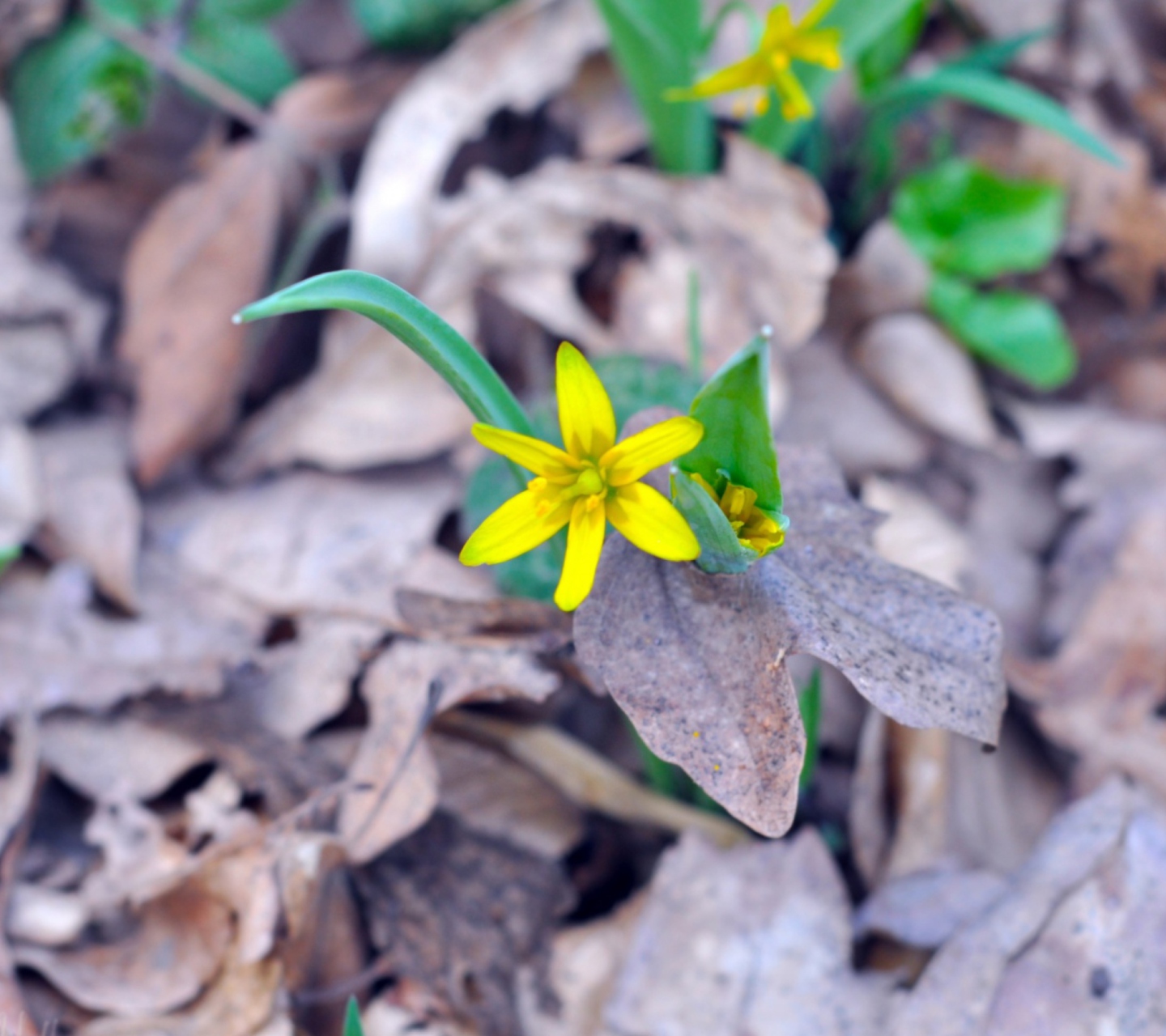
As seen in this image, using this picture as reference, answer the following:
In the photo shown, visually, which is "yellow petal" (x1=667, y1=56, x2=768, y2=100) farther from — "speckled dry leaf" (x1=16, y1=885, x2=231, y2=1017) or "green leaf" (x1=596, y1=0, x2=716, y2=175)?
"speckled dry leaf" (x1=16, y1=885, x2=231, y2=1017)

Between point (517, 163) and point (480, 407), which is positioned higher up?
point (480, 407)

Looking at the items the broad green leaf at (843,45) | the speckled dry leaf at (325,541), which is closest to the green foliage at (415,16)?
the broad green leaf at (843,45)

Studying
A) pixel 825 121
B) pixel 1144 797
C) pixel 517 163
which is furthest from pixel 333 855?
pixel 825 121

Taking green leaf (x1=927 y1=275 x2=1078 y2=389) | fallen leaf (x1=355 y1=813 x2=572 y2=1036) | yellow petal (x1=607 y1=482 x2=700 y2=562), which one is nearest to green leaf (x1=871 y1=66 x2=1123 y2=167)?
green leaf (x1=927 y1=275 x2=1078 y2=389)

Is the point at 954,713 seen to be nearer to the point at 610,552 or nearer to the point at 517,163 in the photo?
the point at 610,552

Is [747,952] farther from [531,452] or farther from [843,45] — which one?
[843,45]
